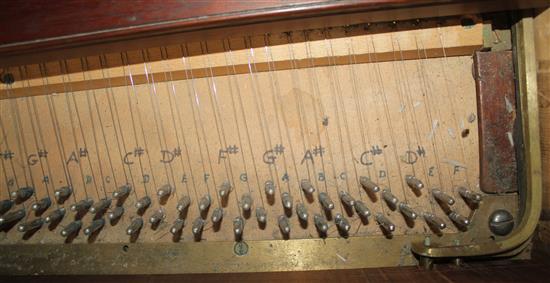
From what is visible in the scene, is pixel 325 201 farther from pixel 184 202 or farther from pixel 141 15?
pixel 141 15

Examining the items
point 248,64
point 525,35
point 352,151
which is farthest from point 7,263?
point 525,35

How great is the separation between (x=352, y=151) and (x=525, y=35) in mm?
514

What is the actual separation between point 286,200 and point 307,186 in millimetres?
66

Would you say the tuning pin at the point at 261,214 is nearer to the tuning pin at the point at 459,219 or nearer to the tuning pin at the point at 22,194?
the tuning pin at the point at 459,219

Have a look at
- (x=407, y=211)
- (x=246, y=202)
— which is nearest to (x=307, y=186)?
(x=246, y=202)

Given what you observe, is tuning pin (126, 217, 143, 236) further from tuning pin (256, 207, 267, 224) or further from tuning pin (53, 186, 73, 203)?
tuning pin (256, 207, 267, 224)

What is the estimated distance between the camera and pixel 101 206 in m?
1.07

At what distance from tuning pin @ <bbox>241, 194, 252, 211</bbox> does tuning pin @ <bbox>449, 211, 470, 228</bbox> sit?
0.53m

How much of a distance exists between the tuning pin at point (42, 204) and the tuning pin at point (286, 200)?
66 centimetres

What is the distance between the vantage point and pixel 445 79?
1.07 m

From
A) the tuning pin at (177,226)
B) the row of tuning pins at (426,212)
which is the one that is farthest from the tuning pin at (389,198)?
the tuning pin at (177,226)

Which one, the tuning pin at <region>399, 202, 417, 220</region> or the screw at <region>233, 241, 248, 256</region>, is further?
the screw at <region>233, 241, 248, 256</region>

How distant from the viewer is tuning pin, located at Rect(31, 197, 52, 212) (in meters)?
1.06

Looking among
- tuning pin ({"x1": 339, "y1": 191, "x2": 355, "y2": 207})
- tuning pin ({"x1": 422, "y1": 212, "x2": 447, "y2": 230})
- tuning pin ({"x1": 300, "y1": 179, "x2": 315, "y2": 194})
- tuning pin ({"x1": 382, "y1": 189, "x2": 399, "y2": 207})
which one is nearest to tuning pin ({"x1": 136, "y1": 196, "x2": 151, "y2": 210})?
tuning pin ({"x1": 300, "y1": 179, "x2": 315, "y2": 194})
